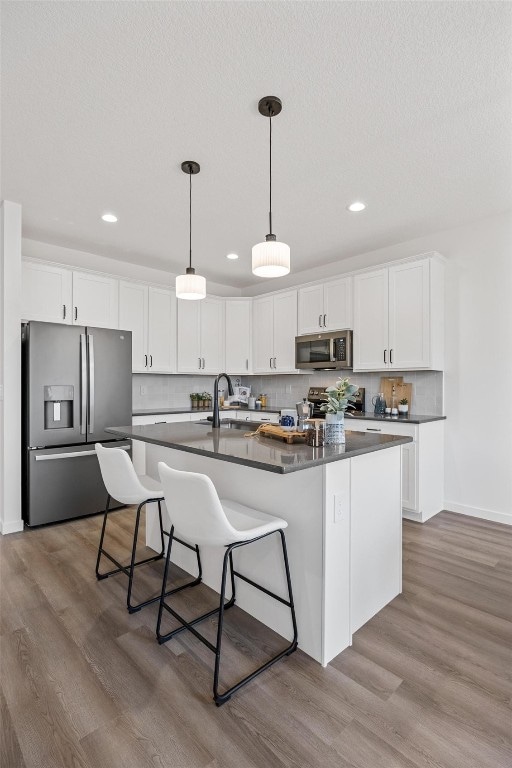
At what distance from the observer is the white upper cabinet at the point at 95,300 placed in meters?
4.15

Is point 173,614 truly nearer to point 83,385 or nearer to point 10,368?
point 83,385

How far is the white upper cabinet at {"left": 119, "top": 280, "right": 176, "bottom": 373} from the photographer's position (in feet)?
15.1

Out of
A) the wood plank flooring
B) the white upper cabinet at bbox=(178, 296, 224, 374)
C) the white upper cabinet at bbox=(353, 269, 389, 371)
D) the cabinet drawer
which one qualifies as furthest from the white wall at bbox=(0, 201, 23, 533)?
the white upper cabinet at bbox=(353, 269, 389, 371)

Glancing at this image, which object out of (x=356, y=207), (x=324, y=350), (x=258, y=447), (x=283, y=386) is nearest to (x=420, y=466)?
(x=324, y=350)

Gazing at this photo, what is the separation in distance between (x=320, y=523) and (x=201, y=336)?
3.94 meters

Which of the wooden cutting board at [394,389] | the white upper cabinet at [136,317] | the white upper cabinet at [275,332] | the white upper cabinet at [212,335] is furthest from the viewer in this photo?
the white upper cabinet at [212,335]

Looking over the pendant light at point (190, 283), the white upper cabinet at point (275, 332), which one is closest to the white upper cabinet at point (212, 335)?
the white upper cabinet at point (275, 332)

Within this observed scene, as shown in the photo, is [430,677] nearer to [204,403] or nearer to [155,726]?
[155,726]

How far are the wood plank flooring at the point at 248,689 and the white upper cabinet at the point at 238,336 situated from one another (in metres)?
3.51

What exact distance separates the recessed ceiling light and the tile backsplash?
1.74 m

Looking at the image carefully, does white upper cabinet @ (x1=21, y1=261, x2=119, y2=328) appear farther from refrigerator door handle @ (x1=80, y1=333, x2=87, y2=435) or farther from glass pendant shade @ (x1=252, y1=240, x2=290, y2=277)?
glass pendant shade @ (x1=252, y1=240, x2=290, y2=277)

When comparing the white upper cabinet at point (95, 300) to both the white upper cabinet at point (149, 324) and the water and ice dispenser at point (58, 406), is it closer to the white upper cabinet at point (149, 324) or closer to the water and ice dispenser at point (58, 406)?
the white upper cabinet at point (149, 324)

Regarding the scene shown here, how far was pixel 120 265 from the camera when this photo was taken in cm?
488

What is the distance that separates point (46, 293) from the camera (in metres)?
3.92
